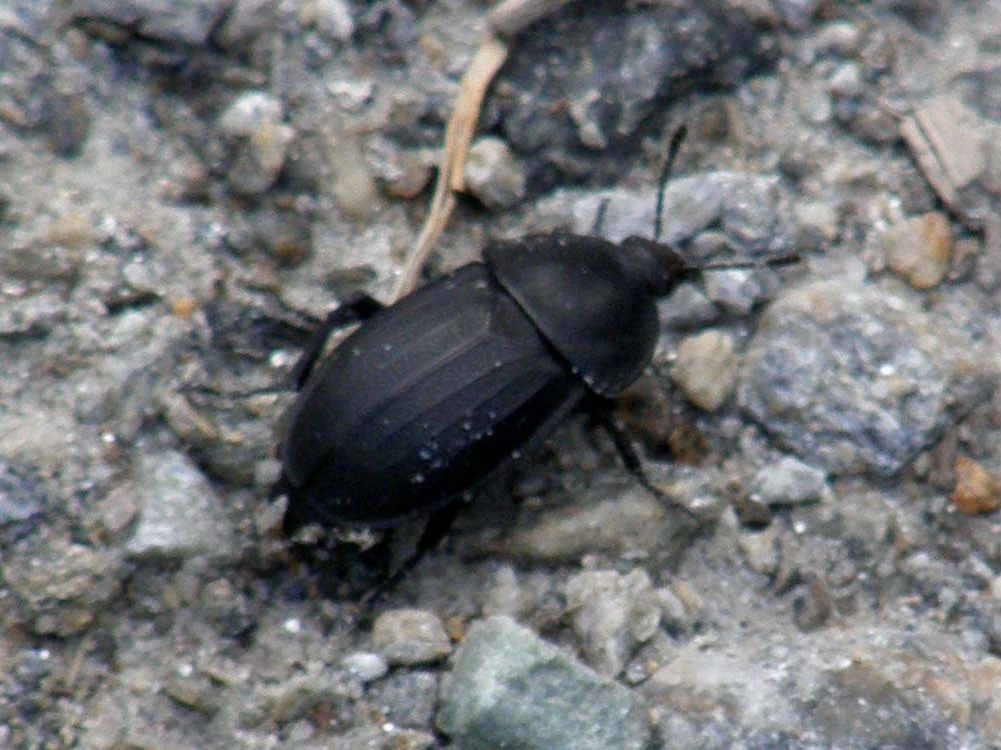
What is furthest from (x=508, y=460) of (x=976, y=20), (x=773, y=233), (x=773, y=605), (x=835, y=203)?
(x=976, y=20)

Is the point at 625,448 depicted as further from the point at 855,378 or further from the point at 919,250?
the point at 919,250

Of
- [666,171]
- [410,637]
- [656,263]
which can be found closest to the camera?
[410,637]

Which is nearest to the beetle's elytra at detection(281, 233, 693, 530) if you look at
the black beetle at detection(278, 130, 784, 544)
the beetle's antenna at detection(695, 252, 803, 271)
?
the black beetle at detection(278, 130, 784, 544)

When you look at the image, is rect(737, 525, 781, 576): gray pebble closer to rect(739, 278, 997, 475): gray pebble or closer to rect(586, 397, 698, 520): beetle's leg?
rect(586, 397, 698, 520): beetle's leg

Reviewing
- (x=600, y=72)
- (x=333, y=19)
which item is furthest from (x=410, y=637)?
(x=333, y=19)

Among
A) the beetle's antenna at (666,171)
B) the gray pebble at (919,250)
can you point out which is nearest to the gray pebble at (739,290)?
the beetle's antenna at (666,171)

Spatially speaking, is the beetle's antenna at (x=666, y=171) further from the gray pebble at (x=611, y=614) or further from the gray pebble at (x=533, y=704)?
the gray pebble at (x=533, y=704)

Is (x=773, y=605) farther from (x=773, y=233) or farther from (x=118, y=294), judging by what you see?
(x=118, y=294)
